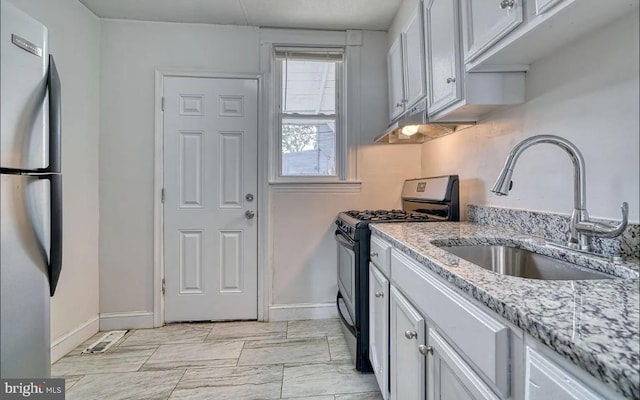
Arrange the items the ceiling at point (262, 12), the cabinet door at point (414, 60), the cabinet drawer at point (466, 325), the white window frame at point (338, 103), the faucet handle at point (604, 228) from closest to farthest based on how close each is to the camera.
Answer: the cabinet drawer at point (466, 325), the faucet handle at point (604, 228), the cabinet door at point (414, 60), the ceiling at point (262, 12), the white window frame at point (338, 103)

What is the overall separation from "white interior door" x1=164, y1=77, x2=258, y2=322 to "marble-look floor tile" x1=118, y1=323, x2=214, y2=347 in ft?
0.27

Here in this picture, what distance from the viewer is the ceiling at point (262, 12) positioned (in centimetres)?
217

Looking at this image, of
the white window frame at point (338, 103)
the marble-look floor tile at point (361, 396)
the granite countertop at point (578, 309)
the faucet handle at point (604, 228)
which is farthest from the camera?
the white window frame at point (338, 103)

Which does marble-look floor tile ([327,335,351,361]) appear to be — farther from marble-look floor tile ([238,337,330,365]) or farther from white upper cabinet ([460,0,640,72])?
white upper cabinet ([460,0,640,72])

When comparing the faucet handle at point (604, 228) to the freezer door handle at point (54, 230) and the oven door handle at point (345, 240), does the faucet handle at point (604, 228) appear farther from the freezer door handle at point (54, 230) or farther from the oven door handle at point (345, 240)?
the freezer door handle at point (54, 230)

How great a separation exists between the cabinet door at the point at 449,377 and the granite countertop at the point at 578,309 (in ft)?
0.63

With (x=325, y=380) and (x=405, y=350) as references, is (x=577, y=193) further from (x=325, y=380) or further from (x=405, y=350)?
(x=325, y=380)

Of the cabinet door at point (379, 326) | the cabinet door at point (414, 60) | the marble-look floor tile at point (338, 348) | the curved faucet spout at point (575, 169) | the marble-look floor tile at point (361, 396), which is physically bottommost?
the marble-look floor tile at point (361, 396)

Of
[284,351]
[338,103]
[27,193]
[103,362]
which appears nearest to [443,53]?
[338,103]

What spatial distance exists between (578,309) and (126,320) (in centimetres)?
282

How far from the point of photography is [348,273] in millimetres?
1957

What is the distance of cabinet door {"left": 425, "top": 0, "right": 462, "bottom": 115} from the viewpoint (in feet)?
4.55

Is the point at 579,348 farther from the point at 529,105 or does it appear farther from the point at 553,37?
the point at 529,105

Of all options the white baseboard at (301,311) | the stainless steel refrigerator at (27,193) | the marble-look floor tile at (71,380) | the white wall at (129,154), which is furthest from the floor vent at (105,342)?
the stainless steel refrigerator at (27,193)
